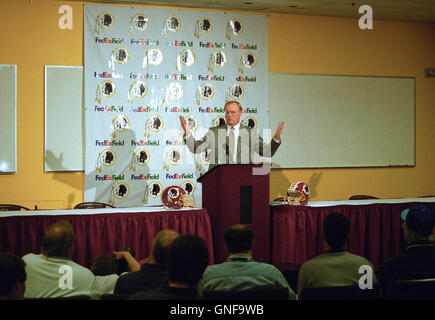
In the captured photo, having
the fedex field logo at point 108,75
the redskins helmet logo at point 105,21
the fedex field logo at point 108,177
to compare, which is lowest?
the fedex field logo at point 108,177

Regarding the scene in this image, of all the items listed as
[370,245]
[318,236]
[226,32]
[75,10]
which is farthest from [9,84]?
[370,245]

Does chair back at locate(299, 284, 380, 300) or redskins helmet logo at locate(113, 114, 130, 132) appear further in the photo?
redskins helmet logo at locate(113, 114, 130, 132)

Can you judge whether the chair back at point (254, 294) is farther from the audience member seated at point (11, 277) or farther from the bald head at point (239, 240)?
the audience member seated at point (11, 277)

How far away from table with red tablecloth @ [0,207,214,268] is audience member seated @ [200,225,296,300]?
1.47 metres

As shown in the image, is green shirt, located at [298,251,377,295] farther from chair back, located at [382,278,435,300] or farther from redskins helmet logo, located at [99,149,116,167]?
redskins helmet logo, located at [99,149,116,167]

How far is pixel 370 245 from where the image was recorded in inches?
164

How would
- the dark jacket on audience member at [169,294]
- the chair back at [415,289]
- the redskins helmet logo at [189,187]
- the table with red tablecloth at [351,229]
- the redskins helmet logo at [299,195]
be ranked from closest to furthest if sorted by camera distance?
the dark jacket on audience member at [169,294] → the chair back at [415,289] → the table with red tablecloth at [351,229] → the redskins helmet logo at [299,195] → the redskins helmet logo at [189,187]

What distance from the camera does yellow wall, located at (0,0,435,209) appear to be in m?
5.38

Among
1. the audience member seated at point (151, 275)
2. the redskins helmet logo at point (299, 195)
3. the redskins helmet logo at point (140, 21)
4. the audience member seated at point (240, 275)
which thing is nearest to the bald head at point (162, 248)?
the audience member seated at point (151, 275)

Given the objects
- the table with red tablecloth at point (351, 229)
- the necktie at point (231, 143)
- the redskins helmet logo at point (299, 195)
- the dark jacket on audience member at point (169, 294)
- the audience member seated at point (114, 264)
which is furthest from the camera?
the necktie at point (231, 143)

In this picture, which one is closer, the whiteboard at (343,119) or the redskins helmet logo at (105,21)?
the redskins helmet logo at (105,21)

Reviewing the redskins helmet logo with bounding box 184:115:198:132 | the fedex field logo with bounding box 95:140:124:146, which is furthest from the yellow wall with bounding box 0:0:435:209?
the redskins helmet logo with bounding box 184:115:198:132

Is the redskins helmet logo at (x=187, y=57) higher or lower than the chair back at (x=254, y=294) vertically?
higher

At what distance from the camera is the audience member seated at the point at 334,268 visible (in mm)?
2179
